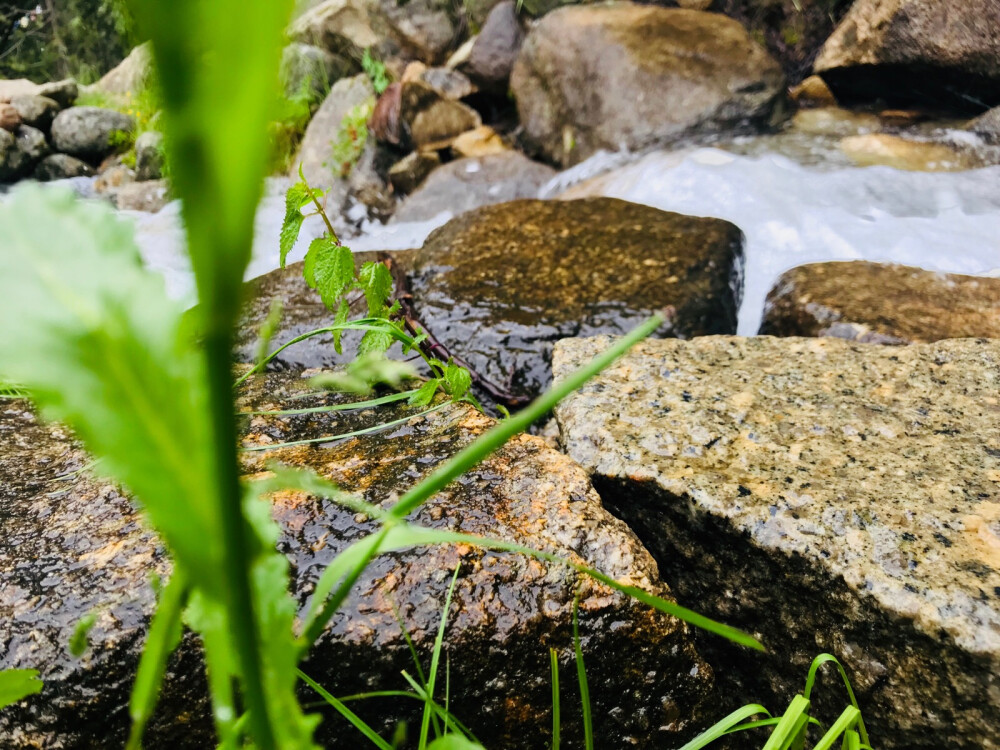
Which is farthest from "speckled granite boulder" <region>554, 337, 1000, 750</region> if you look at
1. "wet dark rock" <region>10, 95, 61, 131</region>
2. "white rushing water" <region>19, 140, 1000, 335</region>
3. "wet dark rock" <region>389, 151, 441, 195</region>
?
"wet dark rock" <region>10, 95, 61, 131</region>

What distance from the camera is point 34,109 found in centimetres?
1069

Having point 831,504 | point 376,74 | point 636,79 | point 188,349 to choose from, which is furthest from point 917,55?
point 188,349

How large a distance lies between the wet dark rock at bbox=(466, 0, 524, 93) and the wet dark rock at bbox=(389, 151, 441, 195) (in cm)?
161

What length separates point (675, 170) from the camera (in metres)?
5.40

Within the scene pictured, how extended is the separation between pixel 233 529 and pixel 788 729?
2.65ft

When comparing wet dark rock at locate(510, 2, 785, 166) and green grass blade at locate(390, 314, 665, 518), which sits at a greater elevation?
green grass blade at locate(390, 314, 665, 518)

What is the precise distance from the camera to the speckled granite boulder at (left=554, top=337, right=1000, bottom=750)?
1.12 m

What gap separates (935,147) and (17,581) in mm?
7156

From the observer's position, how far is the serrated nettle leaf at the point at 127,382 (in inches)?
9.5

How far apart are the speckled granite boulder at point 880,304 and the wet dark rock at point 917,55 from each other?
4116 mm

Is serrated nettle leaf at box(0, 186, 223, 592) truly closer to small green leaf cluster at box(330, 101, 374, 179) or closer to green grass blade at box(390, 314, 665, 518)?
green grass blade at box(390, 314, 665, 518)

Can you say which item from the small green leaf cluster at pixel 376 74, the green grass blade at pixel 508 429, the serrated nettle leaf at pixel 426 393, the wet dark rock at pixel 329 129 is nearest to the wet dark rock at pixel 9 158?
the wet dark rock at pixel 329 129

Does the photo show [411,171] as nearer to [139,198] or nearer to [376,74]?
[376,74]

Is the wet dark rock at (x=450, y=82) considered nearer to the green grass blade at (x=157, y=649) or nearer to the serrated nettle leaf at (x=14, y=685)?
the serrated nettle leaf at (x=14, y=685)
